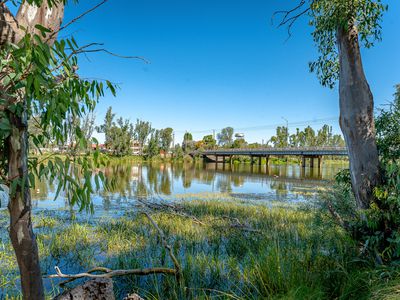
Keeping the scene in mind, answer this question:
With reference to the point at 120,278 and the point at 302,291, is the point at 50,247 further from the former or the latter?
the point at 302,291

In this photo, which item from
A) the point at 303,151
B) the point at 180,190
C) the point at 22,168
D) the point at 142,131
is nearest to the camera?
the point at 22,168

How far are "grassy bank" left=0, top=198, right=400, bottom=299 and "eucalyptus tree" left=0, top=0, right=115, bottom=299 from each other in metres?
2.39

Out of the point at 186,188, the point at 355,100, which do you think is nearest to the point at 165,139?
the point at 186,188

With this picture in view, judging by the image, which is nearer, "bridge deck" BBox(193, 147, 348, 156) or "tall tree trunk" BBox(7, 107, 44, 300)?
"tall tree trunk" BBox(7, 107, 44, 300)

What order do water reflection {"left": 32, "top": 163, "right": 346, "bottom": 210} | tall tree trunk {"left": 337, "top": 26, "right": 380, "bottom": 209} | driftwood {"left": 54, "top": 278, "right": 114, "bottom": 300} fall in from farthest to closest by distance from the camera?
water reflection {"left": 32, "top": 163, "right": 346, "bottom": 210}
tall tree trunk {"left": 337, "top": 26, "right": 380, "bottom": 209}
driftwood {"left": 54, "top": 278, "right": 114, "bottom": 300}

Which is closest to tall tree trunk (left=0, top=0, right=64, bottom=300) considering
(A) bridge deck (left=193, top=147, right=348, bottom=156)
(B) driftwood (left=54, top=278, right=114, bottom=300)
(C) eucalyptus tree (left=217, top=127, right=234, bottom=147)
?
(B) driftwood (left=54, top=278, right=114, bottom=300)

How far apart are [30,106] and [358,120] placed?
4.44m

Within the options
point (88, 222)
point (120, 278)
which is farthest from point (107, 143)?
point (120, 278)

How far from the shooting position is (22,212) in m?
1.70

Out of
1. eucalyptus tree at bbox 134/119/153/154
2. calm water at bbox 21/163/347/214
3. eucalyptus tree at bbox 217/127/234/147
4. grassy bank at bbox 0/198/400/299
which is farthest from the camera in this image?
eucalyptus tree at bbox 217/127/234/147

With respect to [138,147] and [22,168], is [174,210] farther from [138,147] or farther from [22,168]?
[138,147]

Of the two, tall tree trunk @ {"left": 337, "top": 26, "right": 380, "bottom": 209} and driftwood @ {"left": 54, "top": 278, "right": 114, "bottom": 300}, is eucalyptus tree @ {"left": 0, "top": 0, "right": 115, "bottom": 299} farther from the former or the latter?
tall tree trunk @ {"left": 337, "top": 26, "right": 380, "bottom": 209}

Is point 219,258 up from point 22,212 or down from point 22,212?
down

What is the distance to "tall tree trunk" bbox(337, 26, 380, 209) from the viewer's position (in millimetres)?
4289
